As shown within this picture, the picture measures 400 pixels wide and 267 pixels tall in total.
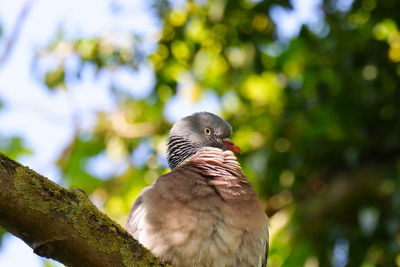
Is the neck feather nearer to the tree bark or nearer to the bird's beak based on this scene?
the bird's beak

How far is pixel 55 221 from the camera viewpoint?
2670 millimetres

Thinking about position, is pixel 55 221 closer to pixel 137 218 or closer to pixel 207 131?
pixel 137 218

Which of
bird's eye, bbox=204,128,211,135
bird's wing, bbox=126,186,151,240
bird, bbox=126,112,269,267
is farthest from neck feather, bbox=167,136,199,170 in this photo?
bird's wing, bbox=126,186,151,240

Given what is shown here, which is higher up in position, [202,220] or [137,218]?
[137,218]

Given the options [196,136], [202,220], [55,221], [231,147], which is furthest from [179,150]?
[55,221]

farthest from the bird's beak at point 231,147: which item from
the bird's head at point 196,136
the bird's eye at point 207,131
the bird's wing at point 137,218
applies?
the bird's wing at point 137,218

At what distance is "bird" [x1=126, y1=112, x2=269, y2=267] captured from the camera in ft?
11.8

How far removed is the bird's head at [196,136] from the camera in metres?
4.91

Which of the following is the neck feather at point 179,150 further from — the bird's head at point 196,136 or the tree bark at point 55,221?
the tree bark at point 55,221

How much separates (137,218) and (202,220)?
445 mm

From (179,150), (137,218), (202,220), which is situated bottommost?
(202,220)

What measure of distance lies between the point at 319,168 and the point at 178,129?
2.37 meters

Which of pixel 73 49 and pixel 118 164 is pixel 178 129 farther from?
pixel 118 164

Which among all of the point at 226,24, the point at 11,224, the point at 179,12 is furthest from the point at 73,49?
the point at 11,224
